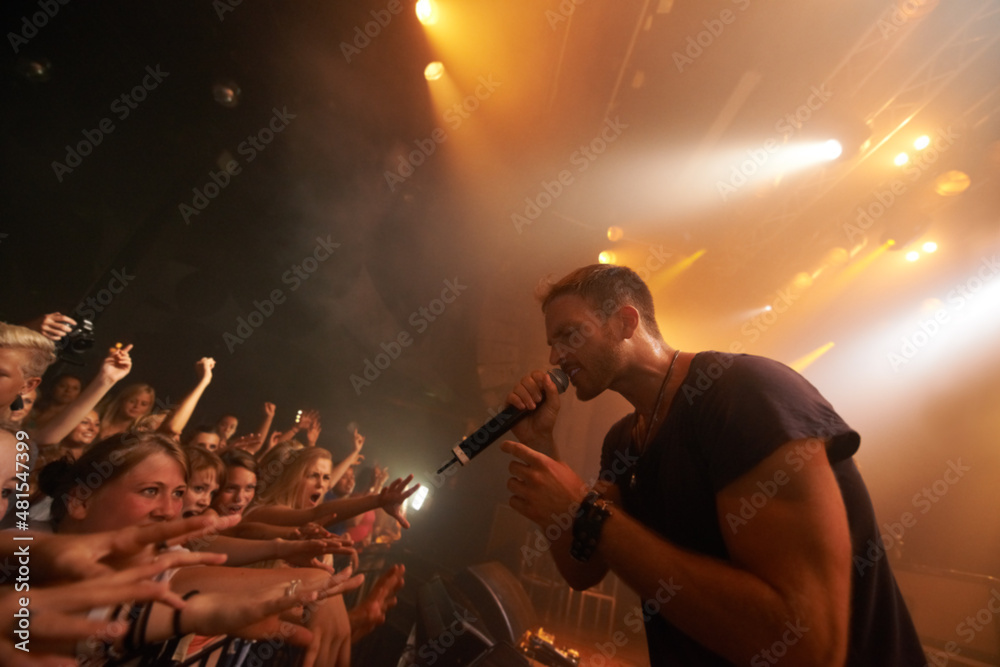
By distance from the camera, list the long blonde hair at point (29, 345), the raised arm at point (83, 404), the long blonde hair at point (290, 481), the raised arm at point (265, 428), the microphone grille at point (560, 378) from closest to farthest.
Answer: the microphone grille at point (560, 378) → the long blonde hair at point (29, 345) → the raised arm at point (83, 404) → the long blonde hair at point (290, 481) → the raised arm at point (265, 428)

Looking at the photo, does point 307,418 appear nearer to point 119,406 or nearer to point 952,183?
point 119,406

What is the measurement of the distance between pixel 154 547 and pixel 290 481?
2824 millimetres

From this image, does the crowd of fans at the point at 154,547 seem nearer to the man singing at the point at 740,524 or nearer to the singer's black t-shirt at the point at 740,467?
the man singing at the point at 740,524

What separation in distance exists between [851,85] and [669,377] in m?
5.52

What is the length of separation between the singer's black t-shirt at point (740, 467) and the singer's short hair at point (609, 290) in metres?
0.40

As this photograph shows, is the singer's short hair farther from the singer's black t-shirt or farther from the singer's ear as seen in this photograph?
the singer's black t-shirt

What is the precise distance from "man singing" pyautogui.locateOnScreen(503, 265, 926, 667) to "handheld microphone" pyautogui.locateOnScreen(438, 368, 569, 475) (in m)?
0.27

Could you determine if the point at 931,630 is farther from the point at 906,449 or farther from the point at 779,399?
the point at 779,399

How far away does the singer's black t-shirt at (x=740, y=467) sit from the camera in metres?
1.01

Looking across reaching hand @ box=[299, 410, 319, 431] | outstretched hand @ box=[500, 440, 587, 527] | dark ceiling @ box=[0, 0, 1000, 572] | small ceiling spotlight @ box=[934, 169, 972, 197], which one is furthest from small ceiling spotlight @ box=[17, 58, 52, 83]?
small ceiling spotlight @ box=[934, 169, 972, 197]

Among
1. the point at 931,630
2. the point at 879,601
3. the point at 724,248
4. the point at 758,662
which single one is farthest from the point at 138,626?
the point at 931,630

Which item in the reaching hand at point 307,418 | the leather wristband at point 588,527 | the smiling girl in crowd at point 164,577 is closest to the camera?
the leather wristband at point 588,527

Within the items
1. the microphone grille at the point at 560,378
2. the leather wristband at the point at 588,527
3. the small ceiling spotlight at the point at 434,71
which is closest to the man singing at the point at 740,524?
the leather wristband at the point at 588,527

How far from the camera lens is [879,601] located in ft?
3.49
